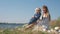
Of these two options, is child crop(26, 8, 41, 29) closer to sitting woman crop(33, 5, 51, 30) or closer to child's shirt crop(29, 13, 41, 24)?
child's shirt crop(29, 13, 41, 24)

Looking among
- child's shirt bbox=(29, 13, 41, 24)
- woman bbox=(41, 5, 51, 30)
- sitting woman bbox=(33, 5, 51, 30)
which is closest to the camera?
woman bbox=(41, 5, 51, 30)

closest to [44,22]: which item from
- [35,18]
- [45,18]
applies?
[45,18]

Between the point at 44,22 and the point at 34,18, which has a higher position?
the point at 34,18

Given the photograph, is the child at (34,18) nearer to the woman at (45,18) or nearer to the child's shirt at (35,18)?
the child's shirt at (35,18)

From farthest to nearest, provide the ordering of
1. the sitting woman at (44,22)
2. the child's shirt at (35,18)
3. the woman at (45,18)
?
the child's shirt at (35,18) < the sitting woman at (44,22) < the woman at (45,18)

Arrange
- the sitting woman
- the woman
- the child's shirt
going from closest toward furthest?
the woman → the sitting woman → the child's shirt

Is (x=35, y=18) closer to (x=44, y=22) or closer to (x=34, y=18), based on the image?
(x=34, y=18)

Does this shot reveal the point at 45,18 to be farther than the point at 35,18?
No

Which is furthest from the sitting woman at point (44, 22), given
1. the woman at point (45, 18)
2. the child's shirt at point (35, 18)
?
the child's shirt at point (35, 18)

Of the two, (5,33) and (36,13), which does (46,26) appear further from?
(5,33)

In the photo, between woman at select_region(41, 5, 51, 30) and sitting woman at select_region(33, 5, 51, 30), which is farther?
sitting woman at select_region(33, 5, 51, 30)

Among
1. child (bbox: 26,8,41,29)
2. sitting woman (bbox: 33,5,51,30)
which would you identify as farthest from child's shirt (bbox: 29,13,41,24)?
sitting woman (bbox: 33,5,51,30)

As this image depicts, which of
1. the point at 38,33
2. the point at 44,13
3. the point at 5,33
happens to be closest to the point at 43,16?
the point at 44,13

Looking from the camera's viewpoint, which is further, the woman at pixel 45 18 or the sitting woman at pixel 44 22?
the sitting woman at pixel 44 22
